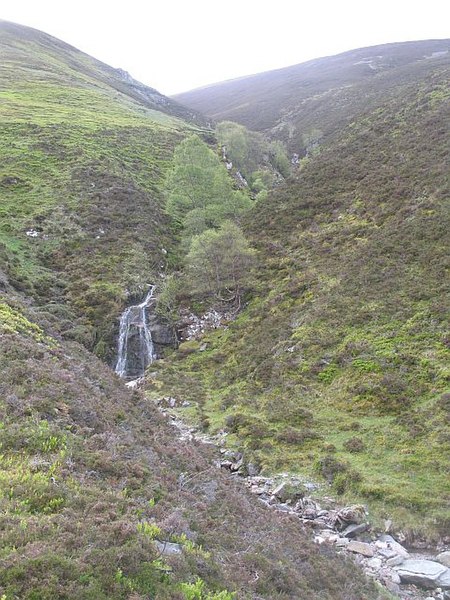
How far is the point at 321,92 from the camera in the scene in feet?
362

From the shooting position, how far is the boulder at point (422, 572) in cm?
1105

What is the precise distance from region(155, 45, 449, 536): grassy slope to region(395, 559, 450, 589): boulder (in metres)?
1.52

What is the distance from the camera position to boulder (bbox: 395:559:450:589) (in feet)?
36.2

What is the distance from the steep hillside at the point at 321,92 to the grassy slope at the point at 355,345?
1252 inches

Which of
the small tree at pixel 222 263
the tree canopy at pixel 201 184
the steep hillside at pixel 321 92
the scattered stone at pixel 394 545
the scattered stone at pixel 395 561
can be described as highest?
the steep hillside at pixel 321 92

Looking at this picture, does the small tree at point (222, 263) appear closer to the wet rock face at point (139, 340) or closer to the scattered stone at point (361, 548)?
the wet rock face at point (139, 340)

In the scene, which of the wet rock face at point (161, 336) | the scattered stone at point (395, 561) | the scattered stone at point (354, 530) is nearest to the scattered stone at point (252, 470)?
the scattered stone at point (354, 530)

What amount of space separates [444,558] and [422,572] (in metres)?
0.91

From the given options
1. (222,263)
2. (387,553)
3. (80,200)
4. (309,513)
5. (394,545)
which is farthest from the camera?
(80,200)

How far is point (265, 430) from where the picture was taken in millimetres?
19438

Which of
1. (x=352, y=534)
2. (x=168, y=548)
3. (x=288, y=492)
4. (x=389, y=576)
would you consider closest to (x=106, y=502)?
(x=168, y=548)

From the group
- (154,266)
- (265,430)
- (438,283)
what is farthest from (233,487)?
(154,266)

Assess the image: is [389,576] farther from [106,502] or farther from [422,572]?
[106,502]

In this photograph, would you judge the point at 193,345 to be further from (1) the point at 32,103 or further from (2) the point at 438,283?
(1) the point at 32,103
